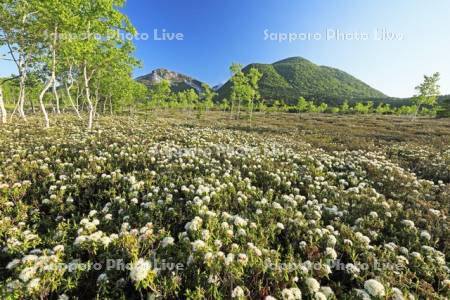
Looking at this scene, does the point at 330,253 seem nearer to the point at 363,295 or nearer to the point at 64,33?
the point at 363,295

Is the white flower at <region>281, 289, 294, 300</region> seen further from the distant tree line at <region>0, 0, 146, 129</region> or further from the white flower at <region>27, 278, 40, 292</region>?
the distant tree line at <region>0, 0, 146, 129</region>

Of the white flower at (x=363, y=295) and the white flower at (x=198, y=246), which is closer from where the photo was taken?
the white flower at (x=363, y=295)

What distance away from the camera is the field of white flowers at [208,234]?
3.33m

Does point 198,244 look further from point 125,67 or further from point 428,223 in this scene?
point 125,67

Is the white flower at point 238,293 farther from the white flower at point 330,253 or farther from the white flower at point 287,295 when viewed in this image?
the white flower at point 330,253

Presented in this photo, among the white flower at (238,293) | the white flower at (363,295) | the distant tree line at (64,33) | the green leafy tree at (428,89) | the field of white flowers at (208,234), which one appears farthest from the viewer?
the green leafy tree at (428,89)

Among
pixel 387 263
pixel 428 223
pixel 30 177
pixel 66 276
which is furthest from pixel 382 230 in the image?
pixel 30 177

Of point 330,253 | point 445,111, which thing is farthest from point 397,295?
point 445,111

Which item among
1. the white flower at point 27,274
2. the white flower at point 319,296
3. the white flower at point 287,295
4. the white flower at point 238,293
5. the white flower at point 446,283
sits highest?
the white flower at point 27,274

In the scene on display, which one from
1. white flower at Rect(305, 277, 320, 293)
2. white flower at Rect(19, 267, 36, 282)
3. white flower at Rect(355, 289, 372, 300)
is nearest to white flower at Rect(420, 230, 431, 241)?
white flower at Rect(355, 289, 372, 300)

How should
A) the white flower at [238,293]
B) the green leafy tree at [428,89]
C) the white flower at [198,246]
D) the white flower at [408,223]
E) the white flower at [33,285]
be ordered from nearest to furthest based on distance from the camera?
the white flower at [33,285] → the white flower at [238,293] → the white flower at [198,246] → the white flower at [408,223] → the green leafy tree at [428,89]

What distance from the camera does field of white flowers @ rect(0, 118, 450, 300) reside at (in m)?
3.33

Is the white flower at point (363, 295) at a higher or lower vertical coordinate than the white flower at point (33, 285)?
lower

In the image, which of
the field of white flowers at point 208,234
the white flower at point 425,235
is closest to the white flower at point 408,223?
the field of white flowers at point 208,234
